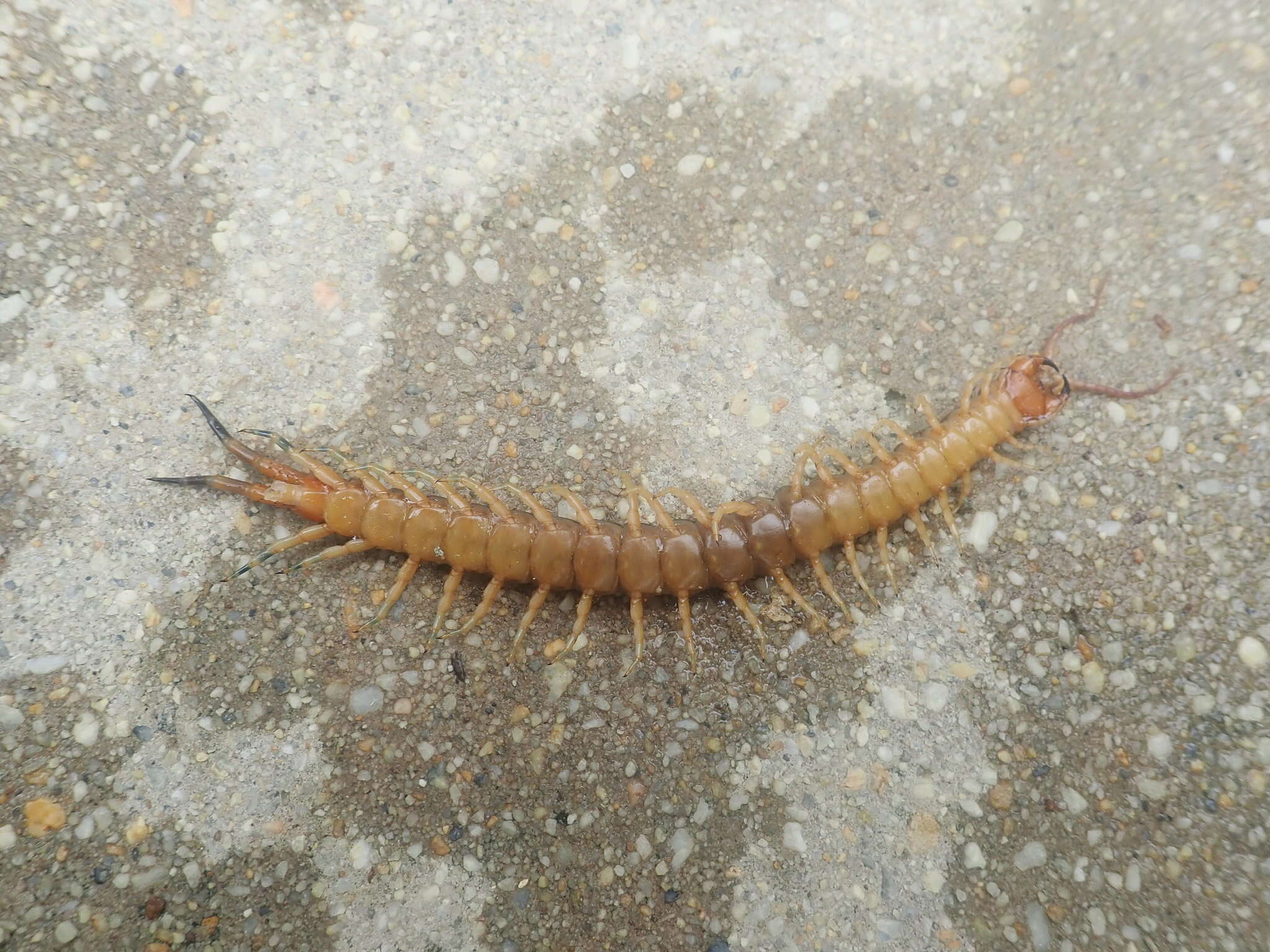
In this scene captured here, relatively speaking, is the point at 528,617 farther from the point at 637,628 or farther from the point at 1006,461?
the point at 1006,461

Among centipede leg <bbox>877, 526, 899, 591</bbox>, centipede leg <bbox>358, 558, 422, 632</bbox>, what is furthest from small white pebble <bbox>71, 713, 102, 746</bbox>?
centipede leg <bbox>877, 526, 899, 591</bbox>

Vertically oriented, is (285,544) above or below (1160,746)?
above

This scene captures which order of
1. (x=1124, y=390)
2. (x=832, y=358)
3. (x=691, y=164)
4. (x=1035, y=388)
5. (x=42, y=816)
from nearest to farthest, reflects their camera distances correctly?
1. (x=42, y=816)
2. (x=1035, y=388)
3. (x=1124, y=390)
4. (x=832, y=358)
5. (x=691, y=164)

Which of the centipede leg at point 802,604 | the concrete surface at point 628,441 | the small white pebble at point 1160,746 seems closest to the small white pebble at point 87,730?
the concrete surface at point 628,441

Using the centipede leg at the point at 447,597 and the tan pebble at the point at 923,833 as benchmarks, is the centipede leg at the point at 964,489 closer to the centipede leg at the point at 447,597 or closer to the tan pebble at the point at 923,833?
the tan pebble at the point at 923,833

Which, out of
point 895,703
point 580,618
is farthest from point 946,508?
point 580,618

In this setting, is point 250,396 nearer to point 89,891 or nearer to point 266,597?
point 266,597

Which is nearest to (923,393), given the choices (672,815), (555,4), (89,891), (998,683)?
(998,683)
